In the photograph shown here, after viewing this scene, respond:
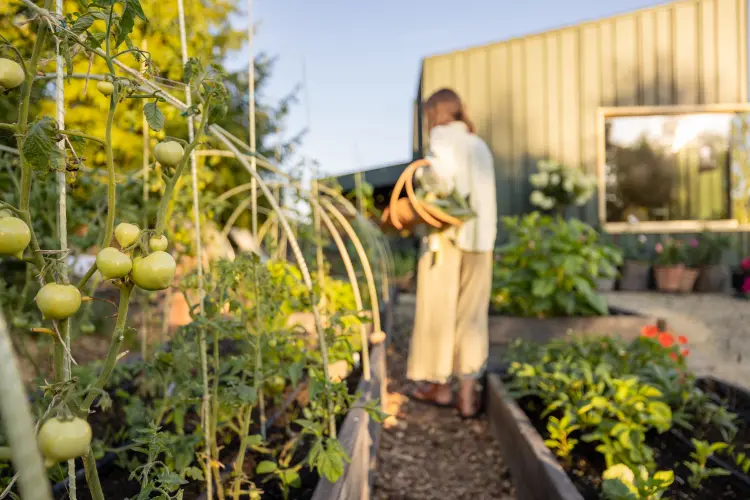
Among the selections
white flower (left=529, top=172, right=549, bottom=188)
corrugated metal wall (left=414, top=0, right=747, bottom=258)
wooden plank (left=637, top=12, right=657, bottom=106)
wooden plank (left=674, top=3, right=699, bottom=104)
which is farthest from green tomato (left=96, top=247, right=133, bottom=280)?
wooden plank (left=674, top=3, right=699, bottom=104)

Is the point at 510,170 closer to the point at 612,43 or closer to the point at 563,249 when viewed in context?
the point at 612,43

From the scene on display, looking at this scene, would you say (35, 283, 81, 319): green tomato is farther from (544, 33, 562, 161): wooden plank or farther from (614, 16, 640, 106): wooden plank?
(614, 16, 640, 106): wooden plank

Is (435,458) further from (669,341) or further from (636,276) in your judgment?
(636,276)

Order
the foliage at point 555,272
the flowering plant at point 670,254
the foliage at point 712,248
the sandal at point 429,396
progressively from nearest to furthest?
the sandal at point 429,396 → the foliage at point 555,272 → the foliage at point 712,248 → the flowering plant at point 670,254

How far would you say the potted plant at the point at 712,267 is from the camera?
21.9 ft

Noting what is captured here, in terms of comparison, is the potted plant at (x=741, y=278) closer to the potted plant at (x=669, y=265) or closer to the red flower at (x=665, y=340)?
the potted plant at (x=669, y=265)

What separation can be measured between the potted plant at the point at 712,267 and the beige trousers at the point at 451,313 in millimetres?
5040

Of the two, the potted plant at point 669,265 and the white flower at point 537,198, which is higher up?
the white flower at point 537,198

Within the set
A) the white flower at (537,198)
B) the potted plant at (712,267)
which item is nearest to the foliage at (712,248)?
the potted plant at (712,267)

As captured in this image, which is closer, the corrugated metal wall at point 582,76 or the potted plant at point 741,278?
the potted plant at point 741,278

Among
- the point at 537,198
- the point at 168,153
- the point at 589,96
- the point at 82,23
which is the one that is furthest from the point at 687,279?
the point at 82,23

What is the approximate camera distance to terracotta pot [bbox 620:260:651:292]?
22.5ft

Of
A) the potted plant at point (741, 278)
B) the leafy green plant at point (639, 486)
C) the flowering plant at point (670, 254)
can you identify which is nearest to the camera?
the leafy green plant at point (639, 486)

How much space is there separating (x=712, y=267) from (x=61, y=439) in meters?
7.68
